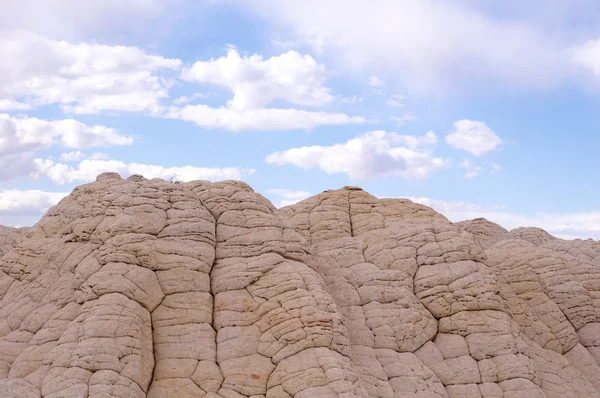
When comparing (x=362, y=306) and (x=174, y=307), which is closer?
(x=174, y=307)

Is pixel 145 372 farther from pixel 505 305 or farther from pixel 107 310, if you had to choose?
pixel 505 305

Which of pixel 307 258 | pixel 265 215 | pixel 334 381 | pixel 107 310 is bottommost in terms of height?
pixel 334 381

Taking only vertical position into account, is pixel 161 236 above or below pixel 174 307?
above

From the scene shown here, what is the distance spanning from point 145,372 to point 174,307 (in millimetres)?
1781

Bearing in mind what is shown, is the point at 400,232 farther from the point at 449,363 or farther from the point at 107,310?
the point at 107,310

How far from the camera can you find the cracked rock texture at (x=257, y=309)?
1446 centimetres

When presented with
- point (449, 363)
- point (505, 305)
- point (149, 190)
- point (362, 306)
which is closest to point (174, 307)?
point (149, 190)

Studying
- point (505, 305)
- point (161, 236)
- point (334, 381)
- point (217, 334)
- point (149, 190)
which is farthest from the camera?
point (505, 305)

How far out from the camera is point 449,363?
17531mm

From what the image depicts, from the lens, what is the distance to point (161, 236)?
1670 cm

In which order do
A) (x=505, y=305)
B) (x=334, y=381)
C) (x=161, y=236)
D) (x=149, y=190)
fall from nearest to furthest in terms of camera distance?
(x=334, y=381)
(x=161, y=236)
(x=149, y=190)
(x=505, y=305)

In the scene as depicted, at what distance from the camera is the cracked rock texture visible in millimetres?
14461

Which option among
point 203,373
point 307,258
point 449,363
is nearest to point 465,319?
point 449,363

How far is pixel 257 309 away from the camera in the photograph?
15.9 m
